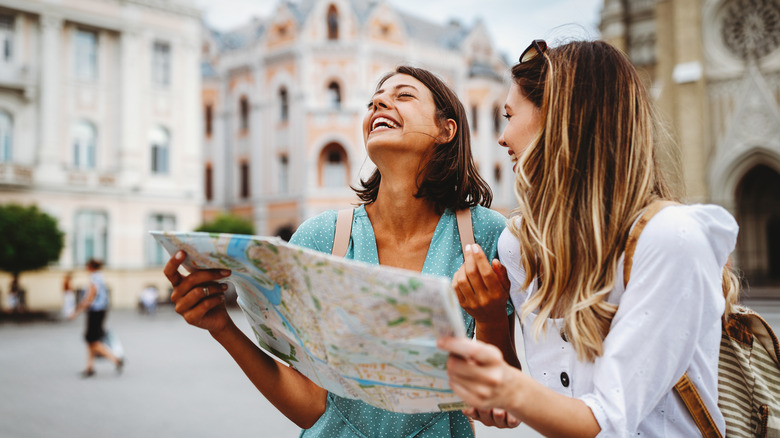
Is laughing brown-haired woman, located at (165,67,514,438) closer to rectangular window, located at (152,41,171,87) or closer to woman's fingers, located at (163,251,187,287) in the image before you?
woman's fingers, located at (163,251,187,287)

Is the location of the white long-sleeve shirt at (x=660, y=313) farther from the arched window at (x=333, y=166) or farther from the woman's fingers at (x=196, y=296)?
the arched window at (x=333, y=166)

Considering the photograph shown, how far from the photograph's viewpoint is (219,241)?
149 cm

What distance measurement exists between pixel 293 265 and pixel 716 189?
23884mm

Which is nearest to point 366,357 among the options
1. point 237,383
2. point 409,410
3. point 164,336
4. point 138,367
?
point 409,410

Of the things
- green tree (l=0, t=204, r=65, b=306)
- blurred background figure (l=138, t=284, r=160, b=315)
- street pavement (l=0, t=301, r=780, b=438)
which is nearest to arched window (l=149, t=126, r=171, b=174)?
blurred background figure (l=138, t=284, r=160, b=315)

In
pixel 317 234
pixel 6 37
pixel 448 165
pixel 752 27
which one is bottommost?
pixel 317 234

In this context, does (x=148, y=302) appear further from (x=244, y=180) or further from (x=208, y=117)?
(x=208, y=117)

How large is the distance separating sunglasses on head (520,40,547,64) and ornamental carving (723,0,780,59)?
80.6ft

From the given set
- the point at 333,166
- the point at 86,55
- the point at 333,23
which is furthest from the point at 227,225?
the point at 333,23

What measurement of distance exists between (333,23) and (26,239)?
1812cm

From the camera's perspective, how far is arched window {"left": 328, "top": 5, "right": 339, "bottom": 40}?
102 feet

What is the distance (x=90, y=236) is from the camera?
25234mm

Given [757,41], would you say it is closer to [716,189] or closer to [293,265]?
[716,189]

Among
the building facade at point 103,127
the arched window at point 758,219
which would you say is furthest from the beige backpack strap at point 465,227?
the building facade at point 103,127
